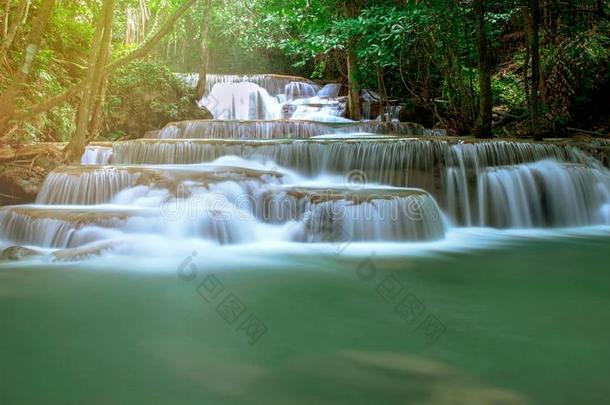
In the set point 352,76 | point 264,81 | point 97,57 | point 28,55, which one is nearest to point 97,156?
point 97,57

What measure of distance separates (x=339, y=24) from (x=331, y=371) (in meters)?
9.72

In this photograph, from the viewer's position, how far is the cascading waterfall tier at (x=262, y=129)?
11.6 metres

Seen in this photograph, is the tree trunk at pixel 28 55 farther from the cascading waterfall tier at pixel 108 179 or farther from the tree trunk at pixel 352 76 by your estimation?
the tree trunk at pixel 352 76

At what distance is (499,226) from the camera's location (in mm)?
7395

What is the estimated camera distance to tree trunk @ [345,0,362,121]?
42.9 ft

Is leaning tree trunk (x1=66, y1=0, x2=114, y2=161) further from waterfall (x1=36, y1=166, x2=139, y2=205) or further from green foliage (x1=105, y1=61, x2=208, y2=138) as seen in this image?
green foliage (x1=105, y1=61, x2=208, y2=138)

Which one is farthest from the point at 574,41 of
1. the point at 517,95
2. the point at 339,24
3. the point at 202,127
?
the point at 202,127

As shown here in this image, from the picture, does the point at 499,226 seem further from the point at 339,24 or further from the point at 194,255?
the point at 339,24

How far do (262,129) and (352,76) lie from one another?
3.76 metres

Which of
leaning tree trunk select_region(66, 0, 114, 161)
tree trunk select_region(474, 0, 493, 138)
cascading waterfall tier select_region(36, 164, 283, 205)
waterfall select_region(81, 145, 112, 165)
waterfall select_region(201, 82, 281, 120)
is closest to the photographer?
leaning tree trunk select_region(66, 0, 114, 161)

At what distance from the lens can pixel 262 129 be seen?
1165cm

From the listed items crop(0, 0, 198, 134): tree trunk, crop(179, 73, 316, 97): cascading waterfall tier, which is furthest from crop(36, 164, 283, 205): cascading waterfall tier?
crop(179, 73, 316, 97): cascading waterfall tier

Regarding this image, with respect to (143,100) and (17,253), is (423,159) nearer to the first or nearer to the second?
(17,253)

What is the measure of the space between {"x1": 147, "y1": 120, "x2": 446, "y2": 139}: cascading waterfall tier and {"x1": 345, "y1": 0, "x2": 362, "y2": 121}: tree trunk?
2.38 m
